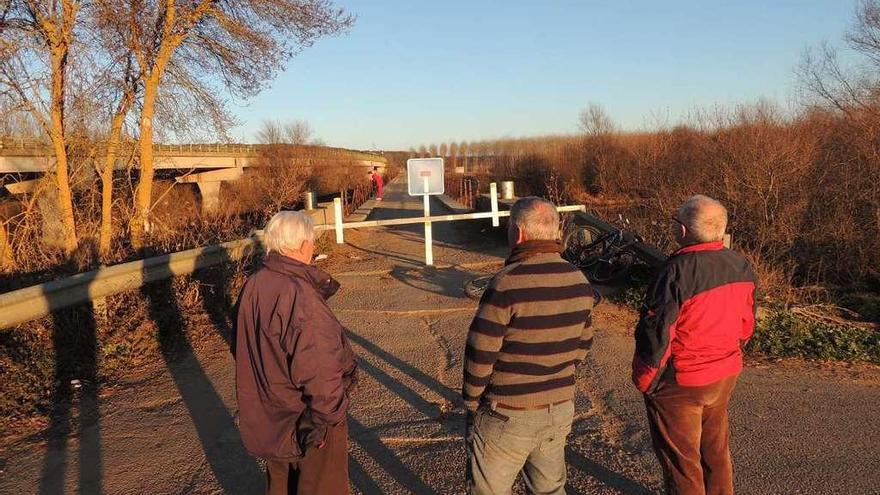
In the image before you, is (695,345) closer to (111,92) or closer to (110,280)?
(110,280)

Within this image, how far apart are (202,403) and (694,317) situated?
3.82 meters

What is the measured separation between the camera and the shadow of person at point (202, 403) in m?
3.67

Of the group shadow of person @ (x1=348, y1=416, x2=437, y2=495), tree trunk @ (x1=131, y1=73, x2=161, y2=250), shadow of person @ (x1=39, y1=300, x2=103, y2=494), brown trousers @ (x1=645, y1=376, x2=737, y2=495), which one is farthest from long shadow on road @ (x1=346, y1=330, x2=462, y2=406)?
tree trunk @ (x1=131, y1=73, x2=161, y2=250)

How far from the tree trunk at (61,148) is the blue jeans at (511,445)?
8762mm

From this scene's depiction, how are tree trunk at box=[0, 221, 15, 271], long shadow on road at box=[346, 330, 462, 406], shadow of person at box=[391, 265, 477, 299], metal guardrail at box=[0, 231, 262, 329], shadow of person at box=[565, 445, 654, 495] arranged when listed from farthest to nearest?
shadow of person at box=[391, 265, 477, 299], tree trunk at box=[0, 221, 15, 271], long shadow on road at box=[346, 330, 462, 406], metal guardrail at box=[0, 231, 262, 329], shadow of person at box=[565, 445, 654, 495]

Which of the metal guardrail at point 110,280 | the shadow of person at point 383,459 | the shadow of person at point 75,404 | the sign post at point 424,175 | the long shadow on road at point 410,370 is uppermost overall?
the sign post at point 424,175

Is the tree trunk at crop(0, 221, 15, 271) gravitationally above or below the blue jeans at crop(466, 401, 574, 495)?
above

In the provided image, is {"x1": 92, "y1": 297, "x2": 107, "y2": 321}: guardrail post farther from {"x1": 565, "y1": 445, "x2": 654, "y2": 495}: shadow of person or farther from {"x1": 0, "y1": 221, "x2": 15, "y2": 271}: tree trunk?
{"x1": 565, "y1": 445, "x2": 654, "y2": 495}: shadow of person

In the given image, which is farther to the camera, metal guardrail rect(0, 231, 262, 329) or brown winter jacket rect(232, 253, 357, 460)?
metal guardrail rect(0, 231, 262, 329)

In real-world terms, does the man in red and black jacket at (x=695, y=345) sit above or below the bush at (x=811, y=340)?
above

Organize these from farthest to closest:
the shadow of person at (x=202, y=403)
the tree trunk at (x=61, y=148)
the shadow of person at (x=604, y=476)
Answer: the tree trunk at (x=61, y=148), the shadow of person at (x=202, y=403), the shadow of person at (x=604, y=476)

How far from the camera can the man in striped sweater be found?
8.20 ft

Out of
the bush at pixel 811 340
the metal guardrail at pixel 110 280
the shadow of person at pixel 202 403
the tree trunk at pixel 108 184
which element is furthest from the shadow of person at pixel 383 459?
the tree trunk at pixel 108 184

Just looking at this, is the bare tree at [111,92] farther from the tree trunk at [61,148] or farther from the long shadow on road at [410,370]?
the long shadow on road at [410,370]
